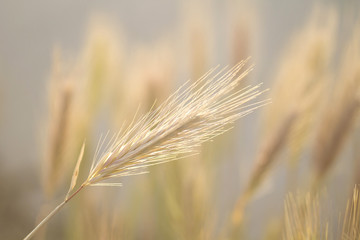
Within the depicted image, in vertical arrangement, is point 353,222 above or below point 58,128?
below

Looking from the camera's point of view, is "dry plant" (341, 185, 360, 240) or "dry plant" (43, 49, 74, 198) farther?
"dry plant" (43, 49, 74, 198)

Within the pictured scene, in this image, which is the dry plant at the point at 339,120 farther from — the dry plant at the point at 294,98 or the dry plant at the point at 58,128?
the dry plant at the point at 58,128

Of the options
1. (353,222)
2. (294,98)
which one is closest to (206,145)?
(294,98)

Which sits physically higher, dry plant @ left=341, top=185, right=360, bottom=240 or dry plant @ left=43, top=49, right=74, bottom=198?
dry plant @ left=43, top=49, right=74, bottom=198

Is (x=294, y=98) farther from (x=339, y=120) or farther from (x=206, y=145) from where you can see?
(x=206, y=145)

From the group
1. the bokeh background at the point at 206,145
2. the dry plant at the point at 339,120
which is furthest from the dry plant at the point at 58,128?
the dry plant at the point at 339,120

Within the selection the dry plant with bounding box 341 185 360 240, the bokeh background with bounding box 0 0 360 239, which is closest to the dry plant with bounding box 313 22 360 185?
the bokeh background with bounding box 0 0 360 239

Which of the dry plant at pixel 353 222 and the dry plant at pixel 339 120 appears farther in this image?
the dry plant at pixel 339 120

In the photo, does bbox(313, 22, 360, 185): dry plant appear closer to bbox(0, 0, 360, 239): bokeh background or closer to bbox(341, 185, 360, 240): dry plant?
bbox(0, 0, 360, 239): bokeh background

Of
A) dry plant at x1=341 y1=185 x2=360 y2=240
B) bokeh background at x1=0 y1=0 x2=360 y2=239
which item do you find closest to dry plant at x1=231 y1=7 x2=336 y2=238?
bokeh background at x1=0 y1=0 x2=360 y2=239

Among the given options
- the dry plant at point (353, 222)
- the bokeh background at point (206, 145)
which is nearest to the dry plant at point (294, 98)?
the bokeh background at point (206, 145)

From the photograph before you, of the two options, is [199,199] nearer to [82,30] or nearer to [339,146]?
[339,146]

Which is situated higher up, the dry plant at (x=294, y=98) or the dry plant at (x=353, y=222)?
the dry plant at (x=294, y=98)
